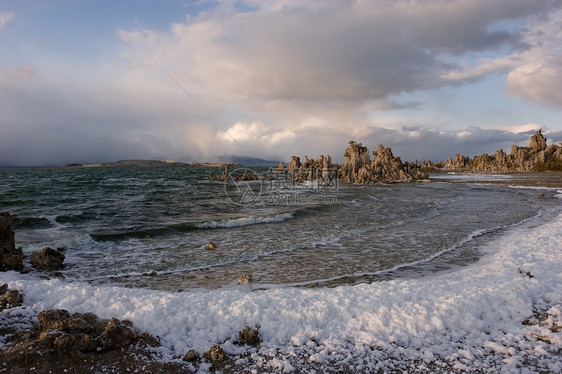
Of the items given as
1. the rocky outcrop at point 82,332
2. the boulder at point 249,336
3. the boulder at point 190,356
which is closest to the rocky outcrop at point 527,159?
the boulder at point 249,336

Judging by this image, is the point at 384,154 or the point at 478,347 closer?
the point at 478,347

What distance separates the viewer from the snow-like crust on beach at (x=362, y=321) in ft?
18.2

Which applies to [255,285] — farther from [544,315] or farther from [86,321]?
[544,315]

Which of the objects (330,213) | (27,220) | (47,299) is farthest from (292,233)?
(27,220)

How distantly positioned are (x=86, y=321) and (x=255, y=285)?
4744 millimetres

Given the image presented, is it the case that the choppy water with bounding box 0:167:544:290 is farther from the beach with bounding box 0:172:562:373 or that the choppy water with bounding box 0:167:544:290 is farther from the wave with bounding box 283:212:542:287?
the beach with bounding box 0:172:562:373

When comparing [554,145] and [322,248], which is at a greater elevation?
[554,145]

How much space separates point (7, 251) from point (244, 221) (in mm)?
13132

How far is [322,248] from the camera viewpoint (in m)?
14.9

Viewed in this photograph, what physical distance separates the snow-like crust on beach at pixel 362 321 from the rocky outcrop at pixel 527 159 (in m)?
125

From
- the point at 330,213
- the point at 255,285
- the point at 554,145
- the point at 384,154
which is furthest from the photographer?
the point at 554,145

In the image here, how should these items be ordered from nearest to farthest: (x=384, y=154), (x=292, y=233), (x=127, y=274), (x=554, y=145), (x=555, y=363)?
(x=555, y=363), (x=127, y=274), (x=292, y=233), (x=384, y=154), (x=554, y=145)

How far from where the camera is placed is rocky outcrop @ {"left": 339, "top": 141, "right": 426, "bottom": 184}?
219 feet

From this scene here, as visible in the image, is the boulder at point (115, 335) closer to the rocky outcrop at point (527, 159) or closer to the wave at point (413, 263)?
the wave at point (413, 263)
